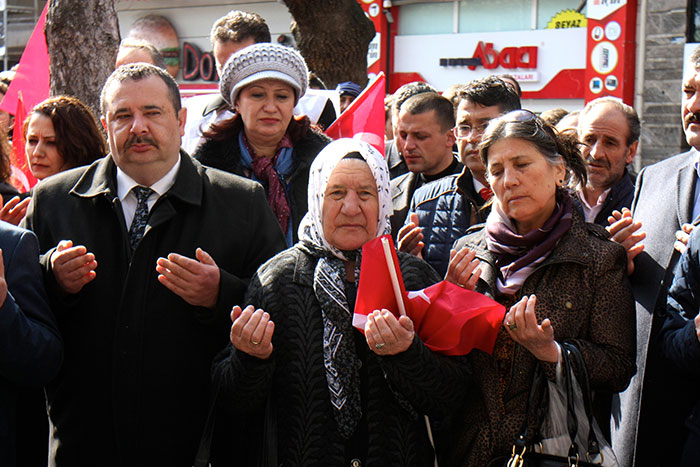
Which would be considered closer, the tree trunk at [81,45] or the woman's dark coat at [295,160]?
the woman's dark coat at [295,160]

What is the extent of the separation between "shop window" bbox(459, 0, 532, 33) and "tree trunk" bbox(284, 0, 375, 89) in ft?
24.0

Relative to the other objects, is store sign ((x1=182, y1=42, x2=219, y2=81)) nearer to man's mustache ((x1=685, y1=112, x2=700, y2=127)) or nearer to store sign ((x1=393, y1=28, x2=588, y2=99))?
store sign ((x1=393, y1=28, x2=588, y2=99))

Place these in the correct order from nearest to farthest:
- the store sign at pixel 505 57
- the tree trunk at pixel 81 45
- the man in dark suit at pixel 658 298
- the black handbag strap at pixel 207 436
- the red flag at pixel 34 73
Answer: the black handbag strap at pixel 207 436
the man in dark suit at pixel 658 298
the tree trunk at pixel 81 45
the red flag at pixel 34 73
the store sign at pixel 505 57

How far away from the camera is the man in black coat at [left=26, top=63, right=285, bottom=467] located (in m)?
2.78

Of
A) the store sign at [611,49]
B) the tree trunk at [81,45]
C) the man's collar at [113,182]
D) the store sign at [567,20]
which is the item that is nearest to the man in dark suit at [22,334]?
the man's collar at [113,182]

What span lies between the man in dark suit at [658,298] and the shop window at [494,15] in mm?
11372

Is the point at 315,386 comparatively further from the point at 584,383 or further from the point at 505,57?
the point at 505,57

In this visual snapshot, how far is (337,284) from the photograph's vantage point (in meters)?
2.63

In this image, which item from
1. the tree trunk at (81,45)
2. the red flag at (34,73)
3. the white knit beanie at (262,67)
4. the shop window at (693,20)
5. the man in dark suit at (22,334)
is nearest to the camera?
the man in dark suit at (22,334)

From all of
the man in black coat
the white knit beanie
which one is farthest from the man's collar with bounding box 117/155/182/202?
the white knit beanie

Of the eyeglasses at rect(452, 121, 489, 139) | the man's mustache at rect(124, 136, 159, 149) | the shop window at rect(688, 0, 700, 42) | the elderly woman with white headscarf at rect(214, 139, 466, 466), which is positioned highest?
the shop window at rect(688, 0, 700, 42)

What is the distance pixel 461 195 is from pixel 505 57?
11.2 m

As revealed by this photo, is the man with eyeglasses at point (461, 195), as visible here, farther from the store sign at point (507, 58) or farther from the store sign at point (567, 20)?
the store sign at point (567, 20)

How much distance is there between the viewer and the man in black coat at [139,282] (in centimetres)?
278
